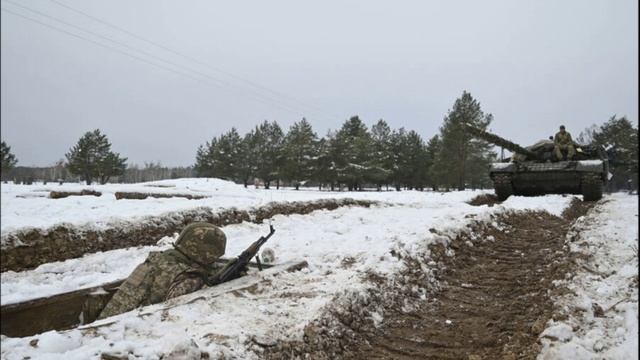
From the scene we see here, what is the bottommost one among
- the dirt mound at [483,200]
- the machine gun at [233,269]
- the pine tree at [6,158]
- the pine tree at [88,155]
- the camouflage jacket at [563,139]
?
the machine gun at [233,269]

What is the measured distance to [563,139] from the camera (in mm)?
16016

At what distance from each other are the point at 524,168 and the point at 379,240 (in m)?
9.71

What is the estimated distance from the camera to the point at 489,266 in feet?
21.3

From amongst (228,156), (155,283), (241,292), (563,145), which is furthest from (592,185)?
(228,156)

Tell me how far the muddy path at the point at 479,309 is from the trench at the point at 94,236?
6256 mm

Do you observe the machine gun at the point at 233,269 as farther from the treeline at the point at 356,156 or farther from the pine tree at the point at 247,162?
the pine tree at the point at 247,162

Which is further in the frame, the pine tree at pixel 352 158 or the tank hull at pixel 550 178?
the pine tree at pixel 352 158

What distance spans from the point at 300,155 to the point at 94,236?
35.9 meters

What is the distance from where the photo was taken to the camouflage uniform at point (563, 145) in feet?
51.3

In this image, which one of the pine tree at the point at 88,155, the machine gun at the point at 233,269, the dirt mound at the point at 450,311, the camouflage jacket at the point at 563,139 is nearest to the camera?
the dirt mound at the point at 450,311

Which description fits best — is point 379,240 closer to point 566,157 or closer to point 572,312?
point 572,312

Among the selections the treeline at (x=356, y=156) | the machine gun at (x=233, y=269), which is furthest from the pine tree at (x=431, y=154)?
the machine gun at (x=233, y=269)

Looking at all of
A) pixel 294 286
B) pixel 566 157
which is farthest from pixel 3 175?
pixel 566 157

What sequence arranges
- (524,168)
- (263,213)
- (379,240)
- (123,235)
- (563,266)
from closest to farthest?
(563,266), (379,240), (123,235), (263,213), (524,168)
